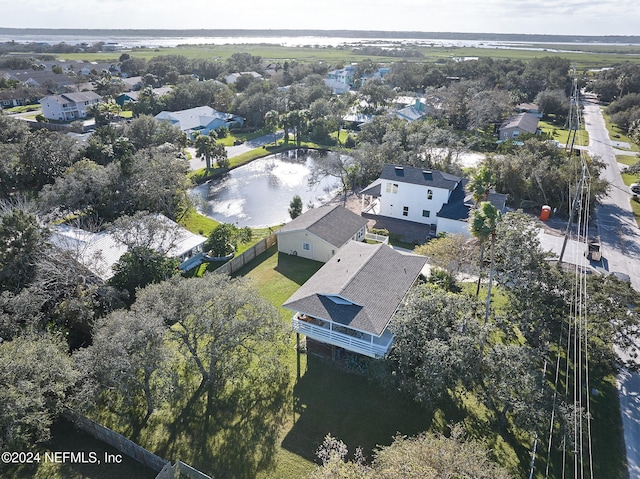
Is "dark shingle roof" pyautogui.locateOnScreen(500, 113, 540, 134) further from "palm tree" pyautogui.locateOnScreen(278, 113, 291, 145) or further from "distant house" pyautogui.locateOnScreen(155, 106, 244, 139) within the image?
"distant house" pyautogui.locateOnScreen(155, 106, 244, 139)

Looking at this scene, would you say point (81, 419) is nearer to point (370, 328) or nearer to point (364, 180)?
point (370, 328)

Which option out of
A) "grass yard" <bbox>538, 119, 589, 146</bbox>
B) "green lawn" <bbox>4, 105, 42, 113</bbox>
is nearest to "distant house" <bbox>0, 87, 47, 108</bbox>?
"green lawn" <bbox>4, 105, 42, 113</bbox>

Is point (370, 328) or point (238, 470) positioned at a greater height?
point (370, 328)

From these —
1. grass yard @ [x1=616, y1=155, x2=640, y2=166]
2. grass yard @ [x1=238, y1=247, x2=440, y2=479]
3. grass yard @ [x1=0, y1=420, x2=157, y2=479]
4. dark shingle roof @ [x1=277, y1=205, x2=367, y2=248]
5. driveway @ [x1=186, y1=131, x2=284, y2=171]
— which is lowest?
driveway @ [x1=186, y1=131, x2=284, y2=171]

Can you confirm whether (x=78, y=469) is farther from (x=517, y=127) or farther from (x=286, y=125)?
(x=517, y=127)

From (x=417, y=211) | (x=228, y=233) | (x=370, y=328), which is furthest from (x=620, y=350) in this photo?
(x=228, y=233)

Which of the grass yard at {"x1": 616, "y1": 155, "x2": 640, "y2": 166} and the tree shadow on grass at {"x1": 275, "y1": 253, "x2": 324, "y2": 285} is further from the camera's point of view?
the grass yard at {"x1": 616, "y1": 155, "x2": 640, "y2": 166}
